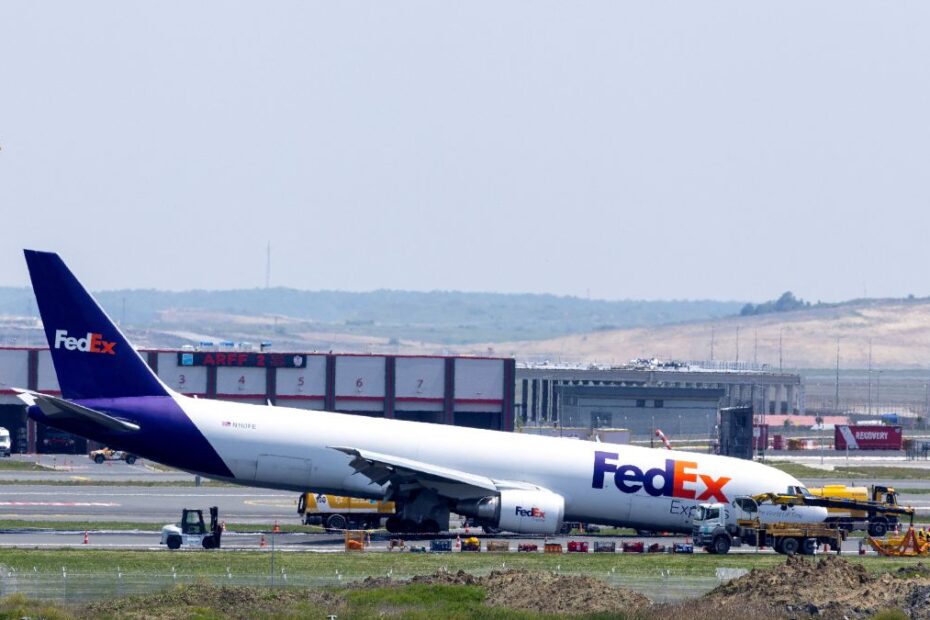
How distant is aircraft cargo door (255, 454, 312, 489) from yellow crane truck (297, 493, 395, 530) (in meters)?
2.09

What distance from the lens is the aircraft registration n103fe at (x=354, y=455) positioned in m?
54.2

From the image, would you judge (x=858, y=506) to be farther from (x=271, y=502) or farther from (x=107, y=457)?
(x=107, y=457)

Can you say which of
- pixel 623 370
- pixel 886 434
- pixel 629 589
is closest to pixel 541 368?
pixel 623 370

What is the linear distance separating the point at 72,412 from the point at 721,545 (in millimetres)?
22455

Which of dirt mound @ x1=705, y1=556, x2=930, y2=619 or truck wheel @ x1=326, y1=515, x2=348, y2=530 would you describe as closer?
dirt mound @ x1=705, y1=556, x2=930, y2=619

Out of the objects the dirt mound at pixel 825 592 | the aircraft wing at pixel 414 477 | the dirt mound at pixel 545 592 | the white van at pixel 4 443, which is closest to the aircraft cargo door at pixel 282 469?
the aircraft wing at pixel 414 477

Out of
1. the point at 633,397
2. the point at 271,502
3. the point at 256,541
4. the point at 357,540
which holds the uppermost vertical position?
the point at 633,397

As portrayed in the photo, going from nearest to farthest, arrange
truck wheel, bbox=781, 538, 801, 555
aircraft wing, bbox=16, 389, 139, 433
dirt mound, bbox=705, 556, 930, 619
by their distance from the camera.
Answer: dirt mound, bbox=705, 556, 930, 619
aircraft wing, bbox=16, 389, 139, 433
truck wheel, bbox=781, 538, 801, 555

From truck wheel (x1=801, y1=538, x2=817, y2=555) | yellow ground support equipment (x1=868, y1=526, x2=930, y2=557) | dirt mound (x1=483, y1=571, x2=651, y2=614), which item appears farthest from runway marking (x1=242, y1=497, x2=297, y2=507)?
dirt mound (x1=483, y1=571, x2=651, y2=614)

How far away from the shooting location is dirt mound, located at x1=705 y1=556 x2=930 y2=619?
36.8 m

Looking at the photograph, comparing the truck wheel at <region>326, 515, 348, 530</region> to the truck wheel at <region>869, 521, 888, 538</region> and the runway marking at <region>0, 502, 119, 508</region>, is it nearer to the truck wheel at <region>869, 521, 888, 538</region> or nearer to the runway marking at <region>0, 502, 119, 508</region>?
the runway marking at <region>0, 502, 119, 508</region>

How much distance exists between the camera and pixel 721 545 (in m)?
54.0

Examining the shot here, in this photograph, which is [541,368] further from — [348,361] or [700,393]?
[348,361]

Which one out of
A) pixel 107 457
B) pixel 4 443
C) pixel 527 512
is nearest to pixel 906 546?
pixel 527 512
